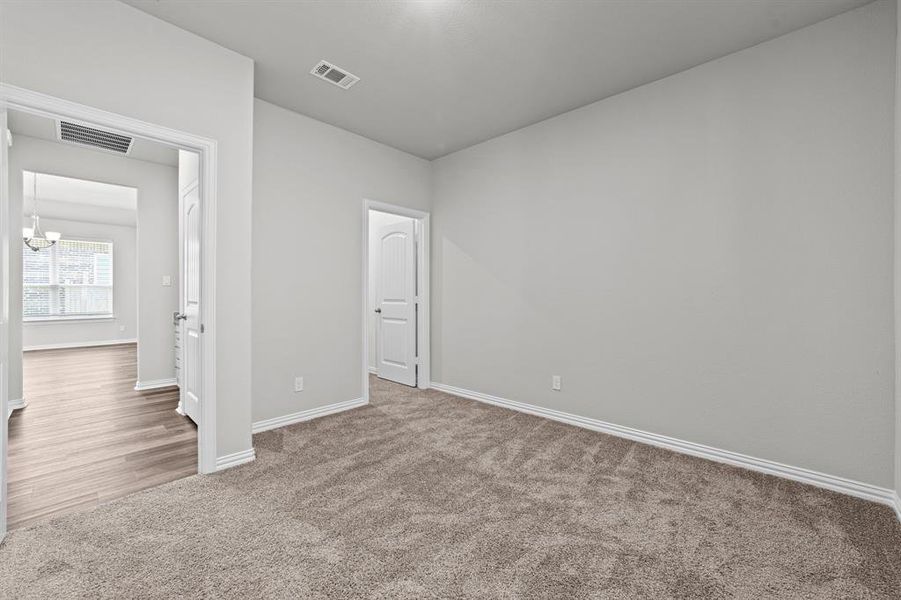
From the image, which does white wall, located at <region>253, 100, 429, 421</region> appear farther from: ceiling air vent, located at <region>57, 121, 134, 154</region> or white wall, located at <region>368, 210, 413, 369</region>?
ceiling air vent, located at <region>57, 121, 134, 154</region>

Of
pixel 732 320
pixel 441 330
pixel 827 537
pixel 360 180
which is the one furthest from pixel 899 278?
pixel 360 180

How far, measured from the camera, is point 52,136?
409cm

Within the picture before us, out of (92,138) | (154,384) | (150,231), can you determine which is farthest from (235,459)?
(150,231)

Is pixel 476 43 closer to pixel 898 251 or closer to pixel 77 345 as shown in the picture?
pixel 898 251

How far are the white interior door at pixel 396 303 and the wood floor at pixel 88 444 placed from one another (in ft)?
7.52

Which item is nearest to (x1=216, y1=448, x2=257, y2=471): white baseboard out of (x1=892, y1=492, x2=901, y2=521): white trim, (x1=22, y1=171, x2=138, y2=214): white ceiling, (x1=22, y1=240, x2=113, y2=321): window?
(x1=892, y1=492, x2=901, y2=521): white trim

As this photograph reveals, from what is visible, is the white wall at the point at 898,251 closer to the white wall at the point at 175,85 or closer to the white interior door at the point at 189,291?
the white wall at the point at 175,85

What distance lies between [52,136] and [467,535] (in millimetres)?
5599

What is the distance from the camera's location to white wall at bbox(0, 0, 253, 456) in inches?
76.0

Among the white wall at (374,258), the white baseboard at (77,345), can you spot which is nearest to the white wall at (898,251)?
the white wall at (374,258)

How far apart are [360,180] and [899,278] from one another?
4.00 m

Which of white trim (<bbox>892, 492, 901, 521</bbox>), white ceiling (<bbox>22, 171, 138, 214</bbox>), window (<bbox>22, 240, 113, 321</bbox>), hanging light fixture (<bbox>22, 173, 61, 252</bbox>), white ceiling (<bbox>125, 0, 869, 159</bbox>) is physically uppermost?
white ceiling (<bbox>22, 171, 138, 214</bbox>)

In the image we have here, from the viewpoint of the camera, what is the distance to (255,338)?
3.27 m

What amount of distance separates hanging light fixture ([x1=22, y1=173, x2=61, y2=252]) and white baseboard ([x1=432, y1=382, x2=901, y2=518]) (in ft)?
25.5
